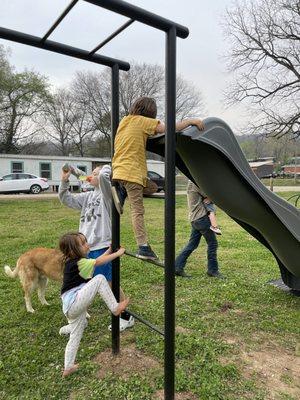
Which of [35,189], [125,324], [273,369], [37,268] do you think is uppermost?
[35,189]

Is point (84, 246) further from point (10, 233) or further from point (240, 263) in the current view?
point (10, 233)

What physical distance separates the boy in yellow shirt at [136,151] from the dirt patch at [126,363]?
3.00 feet

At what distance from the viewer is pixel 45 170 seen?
93.1ft

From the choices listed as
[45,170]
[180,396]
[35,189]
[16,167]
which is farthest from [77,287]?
[45,170]

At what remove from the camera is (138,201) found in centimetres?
267

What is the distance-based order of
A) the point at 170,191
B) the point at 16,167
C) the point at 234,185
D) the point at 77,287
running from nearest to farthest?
1. the point at 170,191
2. the point at 77,287
3. the point at 234,185
4. the point at 16,167

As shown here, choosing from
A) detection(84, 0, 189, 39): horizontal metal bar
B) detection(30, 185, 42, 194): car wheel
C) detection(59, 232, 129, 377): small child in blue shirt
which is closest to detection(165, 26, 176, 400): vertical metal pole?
detection(84, 0, 189, 39): horizontal metal bar

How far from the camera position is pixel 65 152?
43938 mm

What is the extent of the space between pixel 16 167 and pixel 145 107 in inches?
1035

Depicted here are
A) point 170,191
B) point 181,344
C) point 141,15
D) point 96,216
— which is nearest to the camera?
point 141,15

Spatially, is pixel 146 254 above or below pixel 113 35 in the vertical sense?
below

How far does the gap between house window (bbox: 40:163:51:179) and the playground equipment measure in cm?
2573

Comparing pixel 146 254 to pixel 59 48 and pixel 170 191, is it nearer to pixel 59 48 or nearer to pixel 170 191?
pixel 170 191

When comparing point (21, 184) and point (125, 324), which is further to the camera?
point (21, 184)
